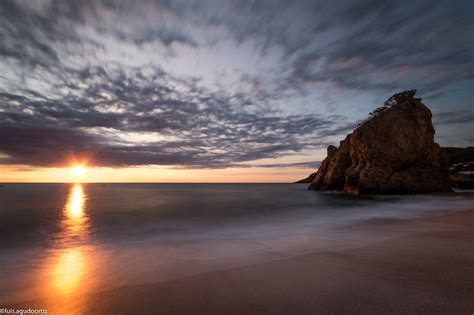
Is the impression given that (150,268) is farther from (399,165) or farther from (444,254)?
(399,165)

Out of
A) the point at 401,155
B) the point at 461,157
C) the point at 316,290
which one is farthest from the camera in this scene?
the point at 461,157

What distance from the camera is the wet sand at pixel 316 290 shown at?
4016 millimetres

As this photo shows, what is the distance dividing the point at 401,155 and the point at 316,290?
49358 millimetres

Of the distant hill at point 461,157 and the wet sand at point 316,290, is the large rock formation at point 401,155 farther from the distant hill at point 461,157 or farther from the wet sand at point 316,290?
the distant hill at point 461,157

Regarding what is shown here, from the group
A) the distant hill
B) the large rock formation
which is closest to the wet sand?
the large rock formation

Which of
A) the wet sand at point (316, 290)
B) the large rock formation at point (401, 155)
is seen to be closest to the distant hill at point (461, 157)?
the large rock formation at point (401, 155)

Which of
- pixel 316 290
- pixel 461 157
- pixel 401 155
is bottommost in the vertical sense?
pixel 316 290

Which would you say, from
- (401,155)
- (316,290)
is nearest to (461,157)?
(401,155)

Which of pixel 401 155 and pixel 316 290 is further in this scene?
pixel 401 155

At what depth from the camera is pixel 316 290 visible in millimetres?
4656

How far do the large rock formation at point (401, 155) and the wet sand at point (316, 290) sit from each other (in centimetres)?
4184

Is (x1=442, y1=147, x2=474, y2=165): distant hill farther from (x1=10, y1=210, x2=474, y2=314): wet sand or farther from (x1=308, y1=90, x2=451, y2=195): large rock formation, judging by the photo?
(x1=10, y1=210, x2=474, y2=314): wet sand

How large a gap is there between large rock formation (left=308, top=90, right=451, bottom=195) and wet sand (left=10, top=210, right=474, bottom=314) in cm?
4184

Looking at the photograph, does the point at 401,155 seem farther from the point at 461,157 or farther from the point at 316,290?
the point at 461,157
